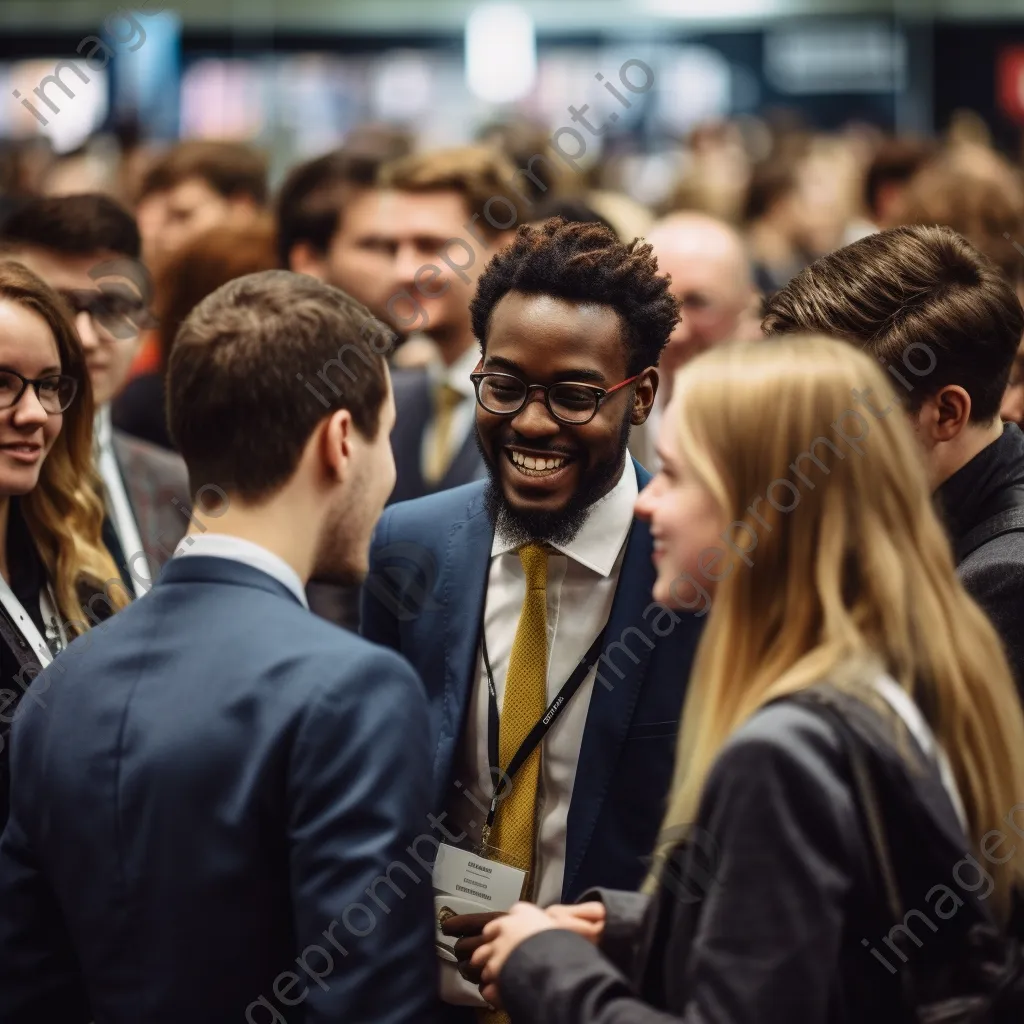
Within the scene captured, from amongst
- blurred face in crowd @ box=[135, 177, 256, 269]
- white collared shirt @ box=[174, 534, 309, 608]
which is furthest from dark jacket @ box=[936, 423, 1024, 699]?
blurred face in crowd @ box=[135, 177, 256, 269]

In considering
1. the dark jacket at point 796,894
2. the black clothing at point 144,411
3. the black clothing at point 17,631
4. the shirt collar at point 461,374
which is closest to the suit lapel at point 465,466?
the shirt collar at point 461,374

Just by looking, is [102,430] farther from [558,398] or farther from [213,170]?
[213,170]

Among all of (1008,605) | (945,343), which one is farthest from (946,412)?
(1008,605)

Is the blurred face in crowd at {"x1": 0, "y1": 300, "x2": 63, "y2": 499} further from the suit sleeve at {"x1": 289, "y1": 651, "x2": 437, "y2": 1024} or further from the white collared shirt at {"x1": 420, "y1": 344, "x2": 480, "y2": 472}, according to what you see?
the white collared shirt at {"x1": 420, "y1": 344, "x2": 480, "y2": 472}

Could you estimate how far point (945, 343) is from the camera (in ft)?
8.13

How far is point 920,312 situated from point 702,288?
2201 millimetres

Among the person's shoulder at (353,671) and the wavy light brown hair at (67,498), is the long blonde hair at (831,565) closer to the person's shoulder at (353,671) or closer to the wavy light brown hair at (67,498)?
the person's shoulder at (353,671)

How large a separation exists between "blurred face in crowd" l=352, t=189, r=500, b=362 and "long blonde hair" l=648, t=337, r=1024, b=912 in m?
2.85

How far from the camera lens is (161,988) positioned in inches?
75.7

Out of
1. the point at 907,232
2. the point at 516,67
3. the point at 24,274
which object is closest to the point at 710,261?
the point at 907,232

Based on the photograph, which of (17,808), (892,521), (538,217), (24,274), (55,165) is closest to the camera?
(892,521)

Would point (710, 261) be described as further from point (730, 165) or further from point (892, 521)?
point (730, 165)

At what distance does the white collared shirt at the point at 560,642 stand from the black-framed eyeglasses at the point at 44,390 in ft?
3.00

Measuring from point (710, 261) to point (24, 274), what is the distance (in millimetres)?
2482
